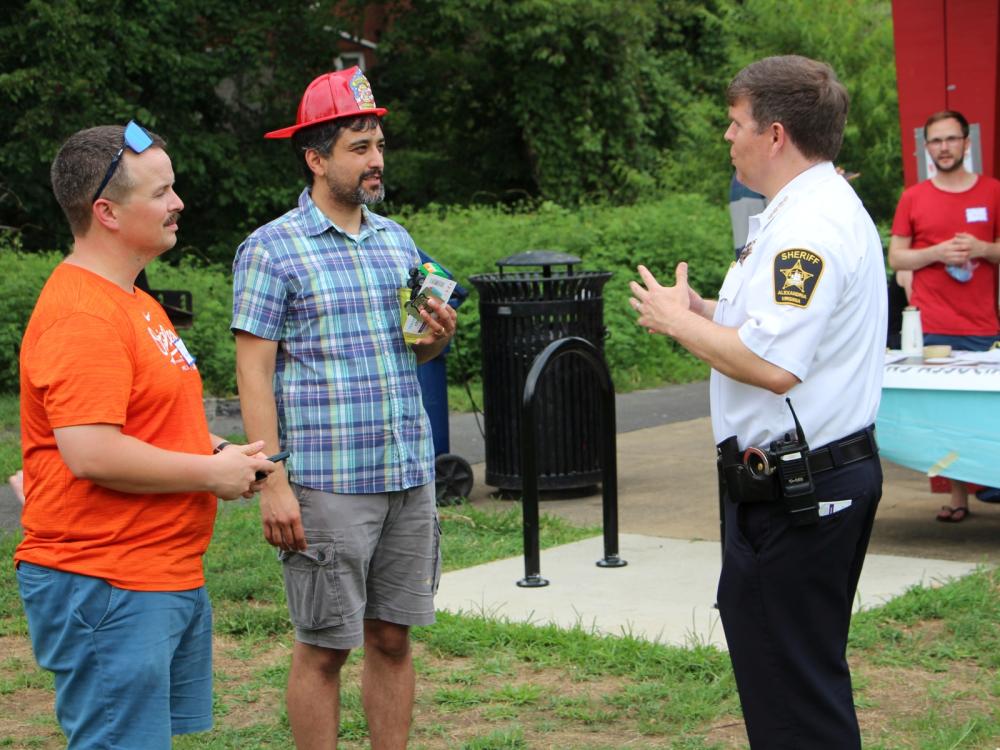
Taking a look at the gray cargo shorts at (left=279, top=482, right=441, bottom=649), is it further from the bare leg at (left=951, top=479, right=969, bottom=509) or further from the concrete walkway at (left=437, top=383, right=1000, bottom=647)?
the bare leg at (left=951, top=479, right=969, bottom=509)

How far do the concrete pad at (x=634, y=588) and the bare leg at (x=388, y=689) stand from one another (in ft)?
5.11

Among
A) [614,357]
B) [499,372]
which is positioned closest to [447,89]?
[614,357]

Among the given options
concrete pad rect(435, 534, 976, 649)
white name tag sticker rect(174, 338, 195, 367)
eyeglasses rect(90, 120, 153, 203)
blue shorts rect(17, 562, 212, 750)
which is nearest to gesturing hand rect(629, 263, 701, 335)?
white name tag sticker rect(174, 338, 195, 367)

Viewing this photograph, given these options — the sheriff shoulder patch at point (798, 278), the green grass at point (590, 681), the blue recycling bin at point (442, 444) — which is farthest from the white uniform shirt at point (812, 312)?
the blue recycling bin at point (442, 444)

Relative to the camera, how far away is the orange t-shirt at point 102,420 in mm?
2797

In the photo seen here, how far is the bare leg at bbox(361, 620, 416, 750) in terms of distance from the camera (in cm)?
386

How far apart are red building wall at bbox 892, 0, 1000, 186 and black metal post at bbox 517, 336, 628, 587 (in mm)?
3684

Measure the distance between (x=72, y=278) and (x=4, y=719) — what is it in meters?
2.41

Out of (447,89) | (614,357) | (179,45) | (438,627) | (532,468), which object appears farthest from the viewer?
(447,89)

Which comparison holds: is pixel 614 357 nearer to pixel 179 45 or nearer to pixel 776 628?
pixel 776 628

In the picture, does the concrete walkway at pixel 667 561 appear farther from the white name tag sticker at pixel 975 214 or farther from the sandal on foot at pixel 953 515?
the white name tag sticker at pixel 975 214

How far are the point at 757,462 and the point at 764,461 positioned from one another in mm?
23

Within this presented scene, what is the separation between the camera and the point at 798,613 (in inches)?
124

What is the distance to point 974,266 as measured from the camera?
6.94 meters
